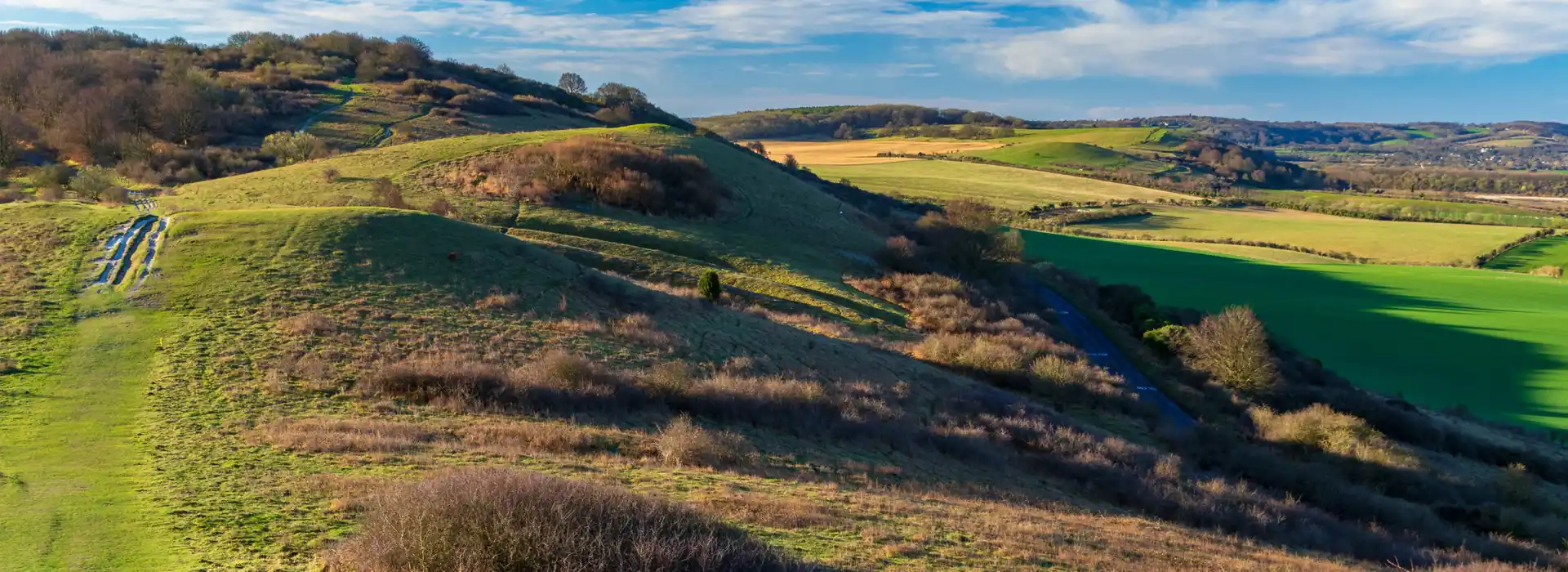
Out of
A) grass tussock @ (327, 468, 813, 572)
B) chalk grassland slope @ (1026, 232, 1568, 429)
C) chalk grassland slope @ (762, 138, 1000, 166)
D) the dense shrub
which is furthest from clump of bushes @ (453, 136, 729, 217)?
chalk grassland slope @ (762, 138, 1000, 166)

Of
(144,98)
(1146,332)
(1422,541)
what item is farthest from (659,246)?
(144,98)

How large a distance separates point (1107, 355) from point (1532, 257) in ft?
189

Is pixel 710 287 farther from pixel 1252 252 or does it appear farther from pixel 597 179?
pixel 1252 252

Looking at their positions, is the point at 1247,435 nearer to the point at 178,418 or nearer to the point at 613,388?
the point at 613,388

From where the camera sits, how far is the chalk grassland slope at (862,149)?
118812 mm

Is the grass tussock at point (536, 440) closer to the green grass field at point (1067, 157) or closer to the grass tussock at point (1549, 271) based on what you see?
the grass tussock at point (1549, 271)

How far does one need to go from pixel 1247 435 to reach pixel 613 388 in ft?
61.9

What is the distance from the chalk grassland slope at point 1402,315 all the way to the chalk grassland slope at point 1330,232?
10.3 meters

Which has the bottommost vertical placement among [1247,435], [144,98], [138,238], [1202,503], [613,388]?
[1247,435]

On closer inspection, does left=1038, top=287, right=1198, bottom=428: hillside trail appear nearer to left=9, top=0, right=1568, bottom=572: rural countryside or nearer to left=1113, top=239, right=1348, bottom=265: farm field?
left=9, top=0, right=1568, bottom=572: rural countryside

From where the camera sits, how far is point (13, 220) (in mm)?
20344

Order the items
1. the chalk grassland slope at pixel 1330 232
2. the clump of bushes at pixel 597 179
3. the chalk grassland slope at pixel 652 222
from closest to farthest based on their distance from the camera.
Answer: the chalk grassland slope at pixel 652 222
the clump of bushes at pixel 597 179
the chalk grassland slope at pixel 1330 232

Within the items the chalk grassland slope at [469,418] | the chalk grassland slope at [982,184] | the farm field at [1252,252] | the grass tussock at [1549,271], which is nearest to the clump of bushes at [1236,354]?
the chalk grassland slope at [469,418]

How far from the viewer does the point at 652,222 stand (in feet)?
116
